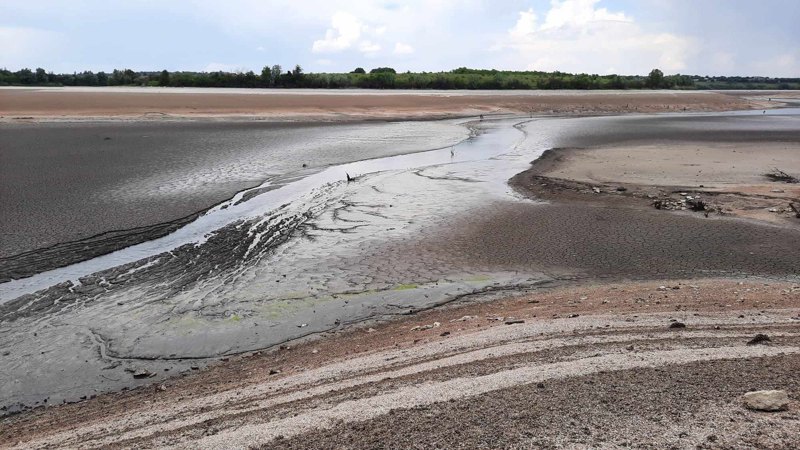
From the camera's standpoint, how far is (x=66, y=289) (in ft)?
31.7

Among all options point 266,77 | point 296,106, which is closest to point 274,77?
point 266,77

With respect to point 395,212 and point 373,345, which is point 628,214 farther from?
point 373,345

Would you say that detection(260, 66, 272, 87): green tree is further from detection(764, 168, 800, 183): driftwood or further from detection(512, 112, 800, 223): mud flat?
detection(764, 168, 800, 183): driftwood

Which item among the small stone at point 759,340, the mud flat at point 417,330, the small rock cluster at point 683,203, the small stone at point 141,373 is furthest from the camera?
the small rock cluster at point 683,203

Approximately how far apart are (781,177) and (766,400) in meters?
17.2

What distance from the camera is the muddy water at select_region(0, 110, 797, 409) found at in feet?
24.8

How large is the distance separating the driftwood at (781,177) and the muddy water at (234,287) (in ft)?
28.7

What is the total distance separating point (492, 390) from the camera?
17.3 ft

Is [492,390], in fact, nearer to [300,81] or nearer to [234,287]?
[234,287]

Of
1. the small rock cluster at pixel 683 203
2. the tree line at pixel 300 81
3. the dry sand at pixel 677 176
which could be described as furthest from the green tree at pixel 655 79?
the small rock cluster at pixel 683 203

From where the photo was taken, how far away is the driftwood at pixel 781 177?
60.8ft

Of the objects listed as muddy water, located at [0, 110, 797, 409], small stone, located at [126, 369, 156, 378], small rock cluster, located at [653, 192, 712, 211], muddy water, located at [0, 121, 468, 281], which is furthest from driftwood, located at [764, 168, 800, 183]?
small stone, located at [126, 369, 156, 378]

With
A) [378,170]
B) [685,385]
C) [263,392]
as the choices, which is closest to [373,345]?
[263,392]

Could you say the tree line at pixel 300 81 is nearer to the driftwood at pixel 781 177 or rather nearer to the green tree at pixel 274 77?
the green tree at pixel 274 77
